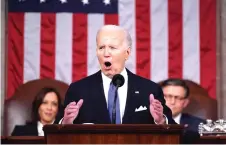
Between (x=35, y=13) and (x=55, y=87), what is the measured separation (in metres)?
0.94

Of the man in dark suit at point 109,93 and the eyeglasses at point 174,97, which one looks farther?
the eyeglasses at point 174,97

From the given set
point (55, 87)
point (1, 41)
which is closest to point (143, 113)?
point (55, 87)

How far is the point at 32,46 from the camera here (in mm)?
8031

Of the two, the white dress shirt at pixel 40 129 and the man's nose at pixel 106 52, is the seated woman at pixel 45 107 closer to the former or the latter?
the white dress shirt at pixel 40 129

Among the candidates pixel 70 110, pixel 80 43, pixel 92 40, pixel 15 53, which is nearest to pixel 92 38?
pixel 92 40

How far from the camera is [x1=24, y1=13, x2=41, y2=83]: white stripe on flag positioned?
800 centimetres

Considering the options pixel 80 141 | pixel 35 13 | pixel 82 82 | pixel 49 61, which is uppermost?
pixel 35 13

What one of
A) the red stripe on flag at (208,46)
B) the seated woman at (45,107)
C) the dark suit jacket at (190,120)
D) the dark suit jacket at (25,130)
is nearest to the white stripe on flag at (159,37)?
the red stripe on flag at (208,46)

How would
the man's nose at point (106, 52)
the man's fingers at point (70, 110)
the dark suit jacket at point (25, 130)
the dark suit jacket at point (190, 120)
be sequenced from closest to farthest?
the man's fingers at point (70, 110)
the man's nose at point (106, 52)
the dark suit jacket at point (25, 130)
the dark suit jacket at point (190, 120)

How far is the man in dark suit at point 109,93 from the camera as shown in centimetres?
487

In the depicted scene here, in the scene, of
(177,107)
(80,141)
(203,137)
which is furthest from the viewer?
(177,107)

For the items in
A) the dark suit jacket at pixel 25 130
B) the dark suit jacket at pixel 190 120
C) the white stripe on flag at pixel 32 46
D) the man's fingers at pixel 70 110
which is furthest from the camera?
the white stripe on flag at pixel 32 46

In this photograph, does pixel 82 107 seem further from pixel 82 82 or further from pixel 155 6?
pixel 155 6

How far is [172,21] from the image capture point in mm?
8086
